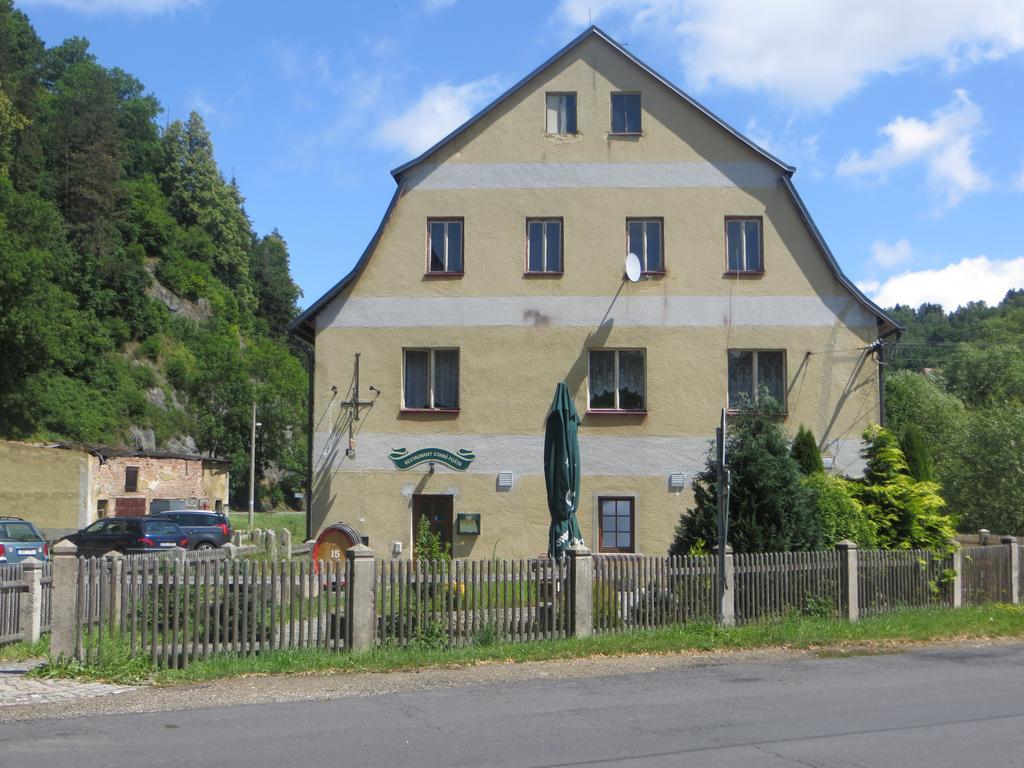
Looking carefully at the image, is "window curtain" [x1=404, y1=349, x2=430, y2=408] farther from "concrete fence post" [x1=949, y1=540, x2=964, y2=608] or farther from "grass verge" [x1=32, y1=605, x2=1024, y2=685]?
"concrete fence post" [x1=949, y1=540, x2=964, y2=608]

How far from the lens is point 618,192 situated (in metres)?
23.3

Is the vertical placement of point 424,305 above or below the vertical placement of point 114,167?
below

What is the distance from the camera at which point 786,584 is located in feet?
51.8

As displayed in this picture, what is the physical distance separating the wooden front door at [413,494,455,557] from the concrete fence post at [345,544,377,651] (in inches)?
385

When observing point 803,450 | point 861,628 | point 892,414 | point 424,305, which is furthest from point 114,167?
point 861,628

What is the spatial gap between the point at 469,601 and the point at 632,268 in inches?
440

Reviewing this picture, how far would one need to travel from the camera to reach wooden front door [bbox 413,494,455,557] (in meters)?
22.8

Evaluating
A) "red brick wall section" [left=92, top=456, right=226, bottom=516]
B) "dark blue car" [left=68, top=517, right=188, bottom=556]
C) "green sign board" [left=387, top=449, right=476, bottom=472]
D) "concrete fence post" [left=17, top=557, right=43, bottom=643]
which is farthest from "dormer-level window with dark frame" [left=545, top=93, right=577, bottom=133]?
"red brick wall section" [left=92, top=456, right=226, bottom=516]

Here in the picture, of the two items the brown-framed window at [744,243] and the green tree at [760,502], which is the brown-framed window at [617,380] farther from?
the green tree at [760,502]

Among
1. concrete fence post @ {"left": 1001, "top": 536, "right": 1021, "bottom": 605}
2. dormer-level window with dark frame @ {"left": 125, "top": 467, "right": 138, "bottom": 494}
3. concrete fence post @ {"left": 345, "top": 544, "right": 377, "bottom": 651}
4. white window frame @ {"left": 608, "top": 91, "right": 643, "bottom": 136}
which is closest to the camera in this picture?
concrete fence post @ {"left": 345, "top": 544, "right": 377, "bottom": 651}

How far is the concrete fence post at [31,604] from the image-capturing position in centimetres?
1448

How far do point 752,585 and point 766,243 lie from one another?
399 inches

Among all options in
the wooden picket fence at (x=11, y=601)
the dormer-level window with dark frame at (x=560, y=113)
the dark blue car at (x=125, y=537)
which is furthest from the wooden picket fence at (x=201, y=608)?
the dark blue car at (x=125, y=537)

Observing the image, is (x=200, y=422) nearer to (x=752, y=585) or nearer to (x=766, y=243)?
(x=766, y=243)
